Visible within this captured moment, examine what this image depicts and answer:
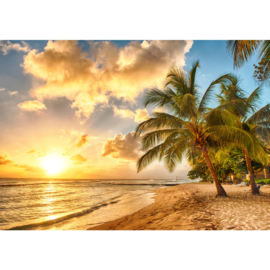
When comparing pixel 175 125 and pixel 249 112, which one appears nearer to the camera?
pixel 249 112

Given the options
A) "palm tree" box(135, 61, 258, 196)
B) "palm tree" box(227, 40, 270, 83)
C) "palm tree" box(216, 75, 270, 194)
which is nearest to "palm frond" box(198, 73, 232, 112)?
"palm tree" box(135, 61, 258, 196)

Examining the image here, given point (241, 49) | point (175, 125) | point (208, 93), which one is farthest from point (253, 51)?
point (175, 125)

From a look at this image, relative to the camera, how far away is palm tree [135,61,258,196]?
3.76 m

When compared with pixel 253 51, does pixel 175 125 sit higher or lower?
lower

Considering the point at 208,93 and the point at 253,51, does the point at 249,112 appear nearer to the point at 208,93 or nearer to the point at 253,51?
the point at 208,93

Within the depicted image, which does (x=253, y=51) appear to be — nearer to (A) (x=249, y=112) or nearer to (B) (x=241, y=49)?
(B) (x=241, y=49)

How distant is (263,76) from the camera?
3.06m

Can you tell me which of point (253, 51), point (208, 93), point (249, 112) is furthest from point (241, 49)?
point (249, 112)

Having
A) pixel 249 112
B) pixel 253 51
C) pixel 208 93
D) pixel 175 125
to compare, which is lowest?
pixel 175 125

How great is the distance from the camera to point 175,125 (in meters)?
3.91

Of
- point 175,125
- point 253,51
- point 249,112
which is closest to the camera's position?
point 253,51

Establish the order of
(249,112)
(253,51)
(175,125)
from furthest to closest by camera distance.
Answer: (175,125), (249,112), (253,51)
